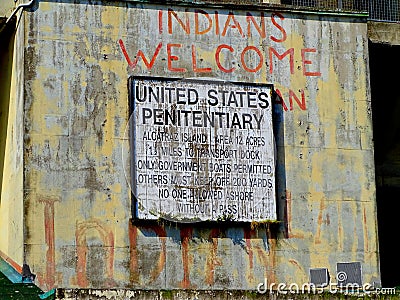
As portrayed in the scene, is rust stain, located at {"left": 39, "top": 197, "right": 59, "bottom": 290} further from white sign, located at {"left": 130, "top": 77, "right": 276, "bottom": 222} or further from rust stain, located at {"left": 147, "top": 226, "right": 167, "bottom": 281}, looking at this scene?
rust stain, located at {"left": 147, "top": 226, "right": 167, "bottom": 281}

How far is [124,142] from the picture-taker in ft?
65.0

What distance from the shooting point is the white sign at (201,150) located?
19.8 meters

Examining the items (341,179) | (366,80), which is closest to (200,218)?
(341,179)

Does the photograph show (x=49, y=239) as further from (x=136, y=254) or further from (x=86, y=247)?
(x=136, y=254)

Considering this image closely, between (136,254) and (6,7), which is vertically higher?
(6,7)

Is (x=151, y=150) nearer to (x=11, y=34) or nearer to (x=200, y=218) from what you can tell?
(x=200, y=218)

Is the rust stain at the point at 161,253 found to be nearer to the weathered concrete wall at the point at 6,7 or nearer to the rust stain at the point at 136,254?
the rust stain at the point at 136,254

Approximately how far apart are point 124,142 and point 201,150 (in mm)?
1384

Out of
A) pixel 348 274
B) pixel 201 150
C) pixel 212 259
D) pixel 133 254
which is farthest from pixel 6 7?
Result: pixel 348 274

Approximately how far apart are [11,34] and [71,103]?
228cm

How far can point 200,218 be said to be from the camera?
1994 centimetres

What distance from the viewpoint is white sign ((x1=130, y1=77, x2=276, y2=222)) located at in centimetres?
1984

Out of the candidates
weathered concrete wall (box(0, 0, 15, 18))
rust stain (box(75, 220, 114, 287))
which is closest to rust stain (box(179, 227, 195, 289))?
rust stain (box(75, 220, 114, 287))

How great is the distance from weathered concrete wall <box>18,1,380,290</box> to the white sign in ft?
0.75
